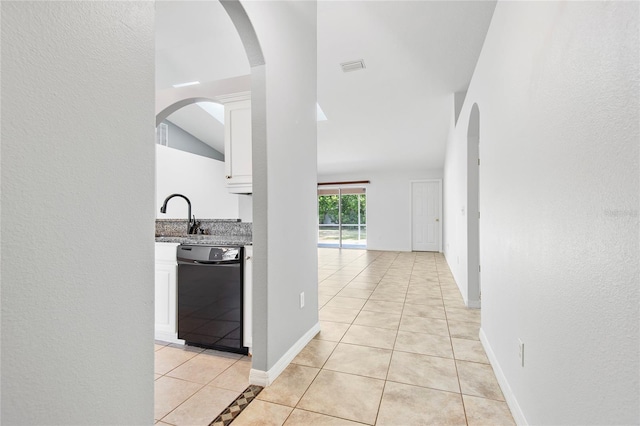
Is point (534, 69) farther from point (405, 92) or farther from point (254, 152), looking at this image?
point (405, 92)

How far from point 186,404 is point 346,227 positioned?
7878 millimetres

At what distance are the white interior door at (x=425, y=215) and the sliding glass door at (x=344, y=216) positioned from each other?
143 centimetres

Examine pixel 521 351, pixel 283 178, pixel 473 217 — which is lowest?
pixel 521 351

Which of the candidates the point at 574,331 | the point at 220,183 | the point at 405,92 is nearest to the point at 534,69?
the point at 574,331

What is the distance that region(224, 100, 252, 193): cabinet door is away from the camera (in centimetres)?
246

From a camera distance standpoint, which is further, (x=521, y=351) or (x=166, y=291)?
(x=166, y=291)

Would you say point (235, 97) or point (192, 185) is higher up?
point (235, 97)

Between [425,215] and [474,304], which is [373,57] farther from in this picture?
[425,215]

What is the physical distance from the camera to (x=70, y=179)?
79 cm

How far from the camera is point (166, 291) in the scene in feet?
7.77

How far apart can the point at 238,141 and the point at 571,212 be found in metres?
2.18

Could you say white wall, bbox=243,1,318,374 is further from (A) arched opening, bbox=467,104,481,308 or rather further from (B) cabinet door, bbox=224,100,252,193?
(A) arched opening, bbox=467,104,481,308

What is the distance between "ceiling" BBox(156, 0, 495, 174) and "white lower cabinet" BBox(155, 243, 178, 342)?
87.1 inches

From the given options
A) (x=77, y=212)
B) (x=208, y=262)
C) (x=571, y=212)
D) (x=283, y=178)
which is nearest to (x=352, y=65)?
(x=283, y=178)
